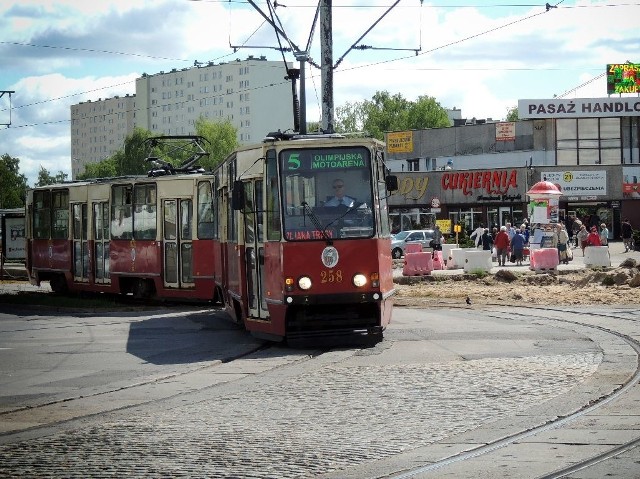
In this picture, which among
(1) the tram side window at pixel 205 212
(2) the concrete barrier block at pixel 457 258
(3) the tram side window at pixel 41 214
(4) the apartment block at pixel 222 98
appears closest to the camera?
(1) the tram side window at pixel 205 212

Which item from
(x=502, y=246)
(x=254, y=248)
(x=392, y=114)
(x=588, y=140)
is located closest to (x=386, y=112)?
(x=392, y=114)

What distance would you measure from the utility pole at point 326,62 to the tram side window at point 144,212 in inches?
182

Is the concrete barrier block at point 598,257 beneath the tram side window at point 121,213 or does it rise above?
beneath

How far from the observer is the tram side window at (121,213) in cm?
3073

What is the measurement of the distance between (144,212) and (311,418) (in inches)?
778

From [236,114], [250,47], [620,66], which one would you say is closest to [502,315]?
[250,47]

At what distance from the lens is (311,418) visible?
425 inches

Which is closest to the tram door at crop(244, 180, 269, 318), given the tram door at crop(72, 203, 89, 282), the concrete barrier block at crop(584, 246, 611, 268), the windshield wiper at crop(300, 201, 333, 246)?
the windshield wiper at crop(300, 201, 333, 246)

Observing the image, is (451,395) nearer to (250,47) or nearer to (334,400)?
(334,400)

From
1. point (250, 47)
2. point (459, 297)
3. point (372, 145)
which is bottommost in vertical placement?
point (459, 297)

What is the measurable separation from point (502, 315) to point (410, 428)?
45.9 feet

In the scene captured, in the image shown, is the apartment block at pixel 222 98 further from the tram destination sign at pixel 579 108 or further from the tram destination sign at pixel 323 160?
the tram destination sign at pixel 323 160

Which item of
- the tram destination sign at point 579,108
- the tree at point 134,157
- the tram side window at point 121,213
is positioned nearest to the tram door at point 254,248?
the tram side window at point 121,213

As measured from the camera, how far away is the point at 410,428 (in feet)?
33.2
